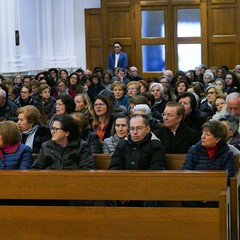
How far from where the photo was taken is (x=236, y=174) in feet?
18.9

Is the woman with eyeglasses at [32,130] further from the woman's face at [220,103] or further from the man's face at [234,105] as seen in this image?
the woman's face at [220,103]

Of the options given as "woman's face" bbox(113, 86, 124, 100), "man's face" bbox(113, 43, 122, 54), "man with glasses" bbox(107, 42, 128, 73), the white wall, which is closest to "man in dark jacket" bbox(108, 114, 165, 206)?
"woman's face" bbox(113, 86, 124, 100)

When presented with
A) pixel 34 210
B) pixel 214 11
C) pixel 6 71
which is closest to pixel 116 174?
pixel 34 210

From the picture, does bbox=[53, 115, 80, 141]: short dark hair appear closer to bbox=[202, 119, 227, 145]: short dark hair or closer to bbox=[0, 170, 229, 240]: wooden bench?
bbox=[0, 170, 229, 240]: wooden bench

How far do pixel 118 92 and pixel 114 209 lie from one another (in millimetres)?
5364

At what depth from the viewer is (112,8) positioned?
1925 cm

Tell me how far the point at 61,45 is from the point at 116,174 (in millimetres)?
14013

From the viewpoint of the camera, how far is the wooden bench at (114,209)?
5.11m

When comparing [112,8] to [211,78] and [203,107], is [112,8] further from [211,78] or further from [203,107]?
[203,107]

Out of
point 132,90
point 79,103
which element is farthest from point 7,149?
point 132,90

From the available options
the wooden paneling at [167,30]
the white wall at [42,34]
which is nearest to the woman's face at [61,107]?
the white wall at [42,34]

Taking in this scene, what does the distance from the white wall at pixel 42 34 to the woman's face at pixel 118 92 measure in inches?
222

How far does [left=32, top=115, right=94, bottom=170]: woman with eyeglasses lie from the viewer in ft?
19.7

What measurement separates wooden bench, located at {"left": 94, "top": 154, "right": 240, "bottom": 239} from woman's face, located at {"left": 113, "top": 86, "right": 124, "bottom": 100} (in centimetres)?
422
